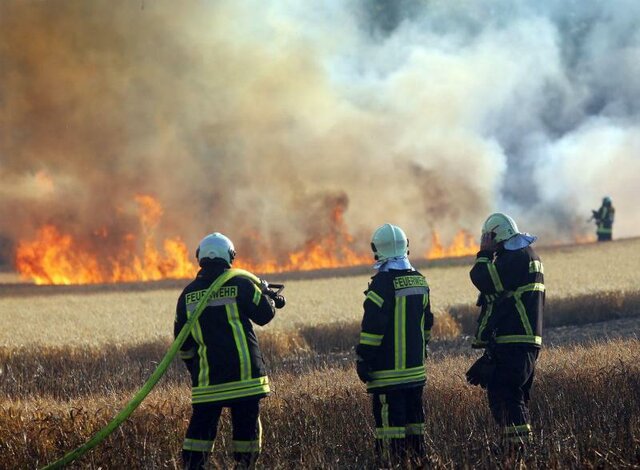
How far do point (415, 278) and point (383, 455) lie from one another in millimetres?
1304

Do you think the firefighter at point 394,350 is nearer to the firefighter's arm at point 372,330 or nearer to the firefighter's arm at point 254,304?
the firefighter's arm at point 372,330

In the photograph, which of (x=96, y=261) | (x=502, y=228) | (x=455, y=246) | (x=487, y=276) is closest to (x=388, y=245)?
(x=487, y=276)

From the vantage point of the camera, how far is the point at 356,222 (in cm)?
3731

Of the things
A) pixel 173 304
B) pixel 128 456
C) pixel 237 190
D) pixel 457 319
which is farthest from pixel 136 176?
pixel 128 456

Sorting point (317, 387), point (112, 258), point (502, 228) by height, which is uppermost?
point (112, 258)

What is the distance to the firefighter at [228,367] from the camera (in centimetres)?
614

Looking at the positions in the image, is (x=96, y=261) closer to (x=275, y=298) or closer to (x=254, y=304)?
(x=275, y=298)

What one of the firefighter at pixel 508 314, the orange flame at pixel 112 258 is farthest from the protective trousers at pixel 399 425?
the orange flame at pixel 112 258

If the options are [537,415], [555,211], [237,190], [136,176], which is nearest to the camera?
[537,415]

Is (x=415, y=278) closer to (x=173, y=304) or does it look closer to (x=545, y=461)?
(x=545, y=461)

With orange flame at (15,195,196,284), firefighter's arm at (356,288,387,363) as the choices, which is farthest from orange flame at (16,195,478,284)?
firefighter's arm at (356,288,387,363)

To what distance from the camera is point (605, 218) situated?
3038cm

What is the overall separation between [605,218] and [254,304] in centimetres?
2638

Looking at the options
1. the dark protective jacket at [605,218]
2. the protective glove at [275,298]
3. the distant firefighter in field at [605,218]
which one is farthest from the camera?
the dark protective jacket at [605,218]
